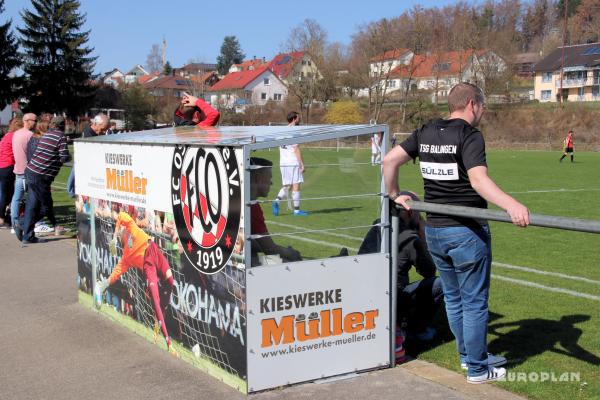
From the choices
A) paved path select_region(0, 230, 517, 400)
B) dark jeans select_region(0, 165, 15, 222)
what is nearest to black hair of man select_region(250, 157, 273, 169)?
paved path select_region(0, 230, 517, 400)

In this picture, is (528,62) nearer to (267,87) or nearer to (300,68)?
(267,87)

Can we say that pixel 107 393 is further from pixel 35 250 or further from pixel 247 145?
pixel 35 250

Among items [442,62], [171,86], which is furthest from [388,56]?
[171,86]

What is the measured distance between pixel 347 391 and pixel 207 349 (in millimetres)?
1026

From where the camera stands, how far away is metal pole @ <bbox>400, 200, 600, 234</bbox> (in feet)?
11.3

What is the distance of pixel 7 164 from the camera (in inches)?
466

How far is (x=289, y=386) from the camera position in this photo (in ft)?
15.0

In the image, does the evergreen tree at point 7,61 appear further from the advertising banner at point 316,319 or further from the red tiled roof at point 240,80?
the advertising banner at point 316,319

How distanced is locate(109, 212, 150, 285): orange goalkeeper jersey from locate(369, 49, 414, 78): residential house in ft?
226

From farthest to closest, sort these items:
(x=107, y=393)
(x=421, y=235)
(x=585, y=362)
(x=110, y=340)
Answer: (x=110, y=340), (x=421, y=235), (x=585, y=362), (x=107, y=393)

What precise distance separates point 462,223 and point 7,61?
217 feet

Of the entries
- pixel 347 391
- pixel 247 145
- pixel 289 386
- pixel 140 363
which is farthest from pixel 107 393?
pixel 247 145

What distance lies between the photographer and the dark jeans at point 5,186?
39.1ft

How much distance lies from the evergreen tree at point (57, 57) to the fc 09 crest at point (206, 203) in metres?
69.1
